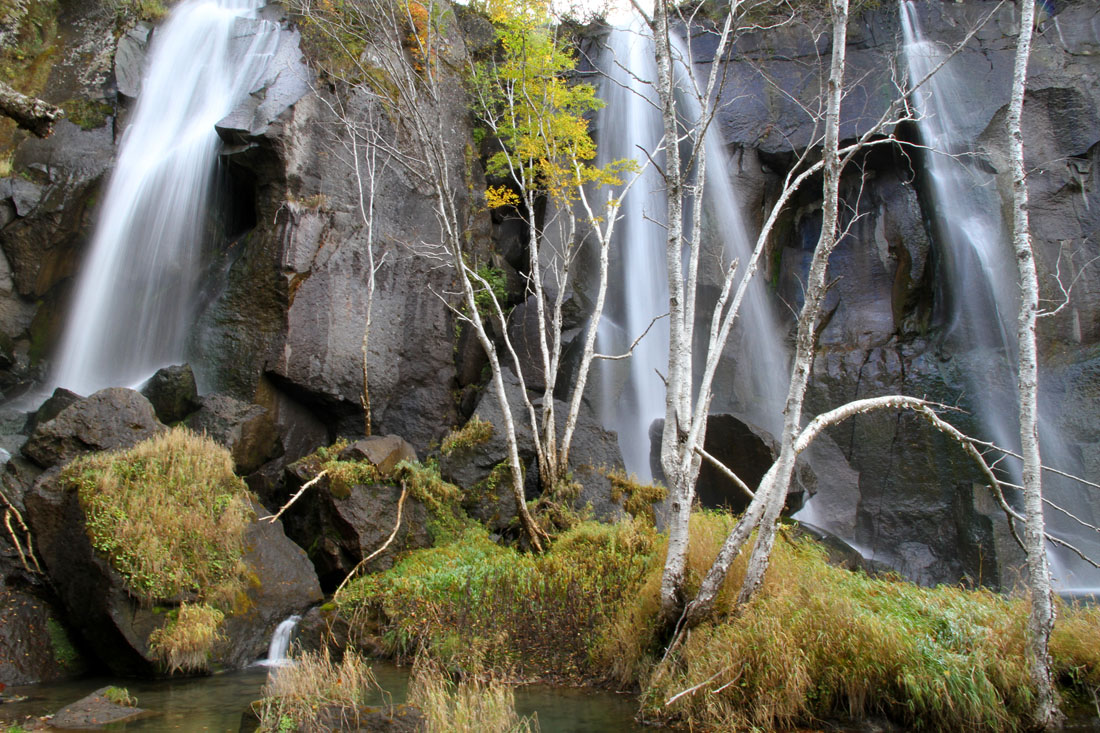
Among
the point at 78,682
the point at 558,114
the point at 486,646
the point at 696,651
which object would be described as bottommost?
the point at 78,682

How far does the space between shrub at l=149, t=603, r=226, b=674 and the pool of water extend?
0.68ft

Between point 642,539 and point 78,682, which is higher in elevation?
point 642,539

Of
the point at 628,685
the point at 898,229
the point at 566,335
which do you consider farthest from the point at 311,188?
the point at 898,229

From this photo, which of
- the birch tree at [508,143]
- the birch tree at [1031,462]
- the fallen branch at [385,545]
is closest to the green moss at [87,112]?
the birch tree at [508,143]

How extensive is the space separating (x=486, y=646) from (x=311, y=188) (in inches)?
421

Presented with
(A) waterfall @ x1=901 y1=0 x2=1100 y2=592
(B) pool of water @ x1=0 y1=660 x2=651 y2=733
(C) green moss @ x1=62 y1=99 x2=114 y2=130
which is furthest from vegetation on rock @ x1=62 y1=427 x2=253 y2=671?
(A) waterfall @ x1=901 y1=0 x2=1100 y2=592

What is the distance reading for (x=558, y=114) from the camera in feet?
46.4

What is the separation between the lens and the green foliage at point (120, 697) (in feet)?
21.5

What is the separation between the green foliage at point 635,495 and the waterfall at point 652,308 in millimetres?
3974

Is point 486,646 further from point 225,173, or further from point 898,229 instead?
point 898,229

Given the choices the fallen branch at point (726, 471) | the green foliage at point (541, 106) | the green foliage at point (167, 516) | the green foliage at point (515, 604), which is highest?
the green foliage at point (541, 106)

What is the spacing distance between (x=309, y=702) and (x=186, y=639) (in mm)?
3718

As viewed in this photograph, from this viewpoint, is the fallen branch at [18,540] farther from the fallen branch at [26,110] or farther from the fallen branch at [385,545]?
the fallen branch at [26,110]

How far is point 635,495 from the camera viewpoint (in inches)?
476
